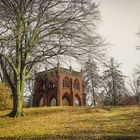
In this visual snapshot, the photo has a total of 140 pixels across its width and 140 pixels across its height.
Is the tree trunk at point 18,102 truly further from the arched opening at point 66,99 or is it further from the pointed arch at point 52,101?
the arched opening at point 66,99

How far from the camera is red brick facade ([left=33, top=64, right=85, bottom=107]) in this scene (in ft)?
215

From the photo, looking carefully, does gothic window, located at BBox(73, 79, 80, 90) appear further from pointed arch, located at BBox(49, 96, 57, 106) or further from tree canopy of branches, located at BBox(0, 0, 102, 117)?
tree canopy of branches, located at BBox(0, 0, 102, 117)

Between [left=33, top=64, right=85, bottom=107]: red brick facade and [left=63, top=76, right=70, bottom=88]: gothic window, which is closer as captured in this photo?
[left=33, top=64, right=85, bottom=107]: red brick facade

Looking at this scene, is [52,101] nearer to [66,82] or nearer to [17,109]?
[66,82]

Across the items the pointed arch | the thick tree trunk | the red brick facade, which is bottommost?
the thick tree trunk

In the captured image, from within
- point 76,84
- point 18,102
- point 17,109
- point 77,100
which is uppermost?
point 76,84

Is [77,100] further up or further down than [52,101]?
further up

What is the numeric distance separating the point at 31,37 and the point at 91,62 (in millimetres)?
5413

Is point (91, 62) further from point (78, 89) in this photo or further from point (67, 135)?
point (78, 89)

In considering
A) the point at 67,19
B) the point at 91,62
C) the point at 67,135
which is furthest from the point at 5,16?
the point at 67,135

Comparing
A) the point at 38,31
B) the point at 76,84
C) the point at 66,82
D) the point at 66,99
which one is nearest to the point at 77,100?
the point at 66,99

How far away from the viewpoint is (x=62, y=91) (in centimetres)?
6612

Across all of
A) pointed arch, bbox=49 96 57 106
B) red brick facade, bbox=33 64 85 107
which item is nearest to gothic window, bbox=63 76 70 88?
red brick facade, bbox=33 64 85 107

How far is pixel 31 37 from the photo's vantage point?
79.0 ft
